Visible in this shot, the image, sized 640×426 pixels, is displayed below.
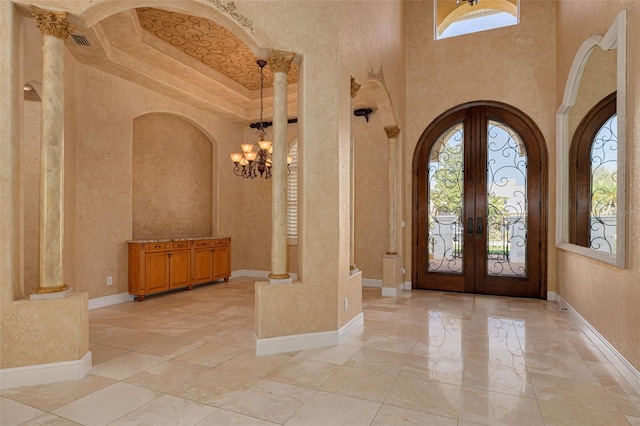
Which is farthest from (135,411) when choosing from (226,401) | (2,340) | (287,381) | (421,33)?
(421,33)

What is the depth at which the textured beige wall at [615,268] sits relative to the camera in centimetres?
304

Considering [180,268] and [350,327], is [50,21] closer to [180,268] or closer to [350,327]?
[350,327]

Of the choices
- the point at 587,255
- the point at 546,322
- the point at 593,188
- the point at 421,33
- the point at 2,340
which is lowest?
the point at 546,322

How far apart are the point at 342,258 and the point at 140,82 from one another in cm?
465

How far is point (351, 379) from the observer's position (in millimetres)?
3064

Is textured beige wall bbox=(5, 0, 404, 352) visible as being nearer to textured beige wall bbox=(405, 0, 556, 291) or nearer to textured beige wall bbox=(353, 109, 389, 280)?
textured beige wall bbox=(405, 0, 556, 291)

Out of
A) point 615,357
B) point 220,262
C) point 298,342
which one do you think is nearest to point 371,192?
point 220,262

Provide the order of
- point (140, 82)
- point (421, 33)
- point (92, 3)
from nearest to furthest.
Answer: point (92, 3)
point (140, 82)
point (421, 33)

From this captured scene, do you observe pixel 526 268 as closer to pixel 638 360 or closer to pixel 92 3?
pixel 638 360

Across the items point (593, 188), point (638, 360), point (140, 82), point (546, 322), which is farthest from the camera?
point (140, 82)

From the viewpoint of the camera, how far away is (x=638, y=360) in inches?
115

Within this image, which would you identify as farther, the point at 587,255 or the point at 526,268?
the point at 526,268

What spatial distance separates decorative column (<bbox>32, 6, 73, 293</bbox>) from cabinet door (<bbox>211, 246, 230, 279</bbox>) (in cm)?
430

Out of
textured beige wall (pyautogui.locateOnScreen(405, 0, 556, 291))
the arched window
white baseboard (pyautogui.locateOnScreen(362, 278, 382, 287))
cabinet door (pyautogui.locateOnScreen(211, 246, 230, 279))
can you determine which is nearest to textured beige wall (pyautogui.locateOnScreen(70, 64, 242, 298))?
cabinet door (pyautogui.locateOnScreen(211, 246, 230, 279))
